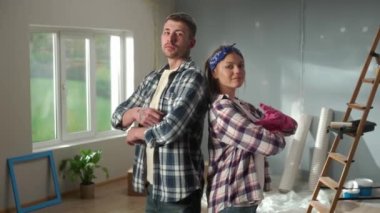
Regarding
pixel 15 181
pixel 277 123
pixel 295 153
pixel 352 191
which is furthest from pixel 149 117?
pixel 295 153

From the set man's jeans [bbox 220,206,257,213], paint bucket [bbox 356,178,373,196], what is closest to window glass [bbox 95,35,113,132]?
paint bucket [bbox 356,178,373,196]

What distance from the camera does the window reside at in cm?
491

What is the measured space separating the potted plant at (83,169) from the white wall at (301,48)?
6.70 feet

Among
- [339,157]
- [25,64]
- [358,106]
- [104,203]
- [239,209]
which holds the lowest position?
[104,203]

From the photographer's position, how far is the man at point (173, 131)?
5.60 feet

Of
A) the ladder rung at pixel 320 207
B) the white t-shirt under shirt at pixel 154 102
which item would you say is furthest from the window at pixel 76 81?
the white t-shirt under shirt at pixel 154 102

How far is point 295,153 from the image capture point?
5.39 meters

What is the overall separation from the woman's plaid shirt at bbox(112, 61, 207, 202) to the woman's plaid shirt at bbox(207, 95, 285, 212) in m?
0.06

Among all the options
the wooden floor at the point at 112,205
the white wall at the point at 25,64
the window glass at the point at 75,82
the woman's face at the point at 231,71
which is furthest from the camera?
the window glass at the point at 75,82

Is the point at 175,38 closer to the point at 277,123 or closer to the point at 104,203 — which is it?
the point at 277,123

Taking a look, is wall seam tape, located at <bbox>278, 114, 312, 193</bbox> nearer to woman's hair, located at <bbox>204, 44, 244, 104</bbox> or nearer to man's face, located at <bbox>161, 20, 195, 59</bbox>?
woman's hair, located at <bbox>204, 44, 244, 104</bbox>

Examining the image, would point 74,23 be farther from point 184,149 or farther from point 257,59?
point 184,149

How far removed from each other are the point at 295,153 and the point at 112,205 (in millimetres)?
2142

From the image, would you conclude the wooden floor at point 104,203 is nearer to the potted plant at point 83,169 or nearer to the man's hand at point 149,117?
the potted plant at point 83,169
